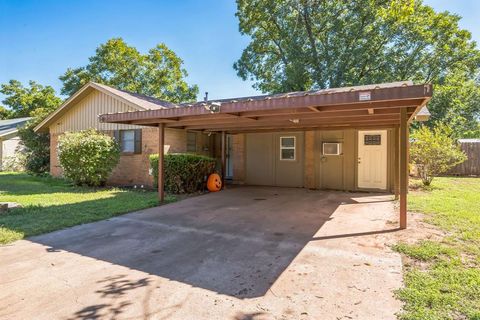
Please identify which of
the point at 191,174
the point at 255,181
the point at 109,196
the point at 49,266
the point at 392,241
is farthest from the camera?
the point at 255,181

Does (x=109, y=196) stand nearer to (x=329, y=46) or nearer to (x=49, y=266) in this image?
(x=49, y=266)

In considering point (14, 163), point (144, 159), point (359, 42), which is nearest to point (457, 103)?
point (359, 42)

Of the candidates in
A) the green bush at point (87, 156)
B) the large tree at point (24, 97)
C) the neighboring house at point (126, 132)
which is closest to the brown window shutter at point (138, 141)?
the neighboring house at point (126, 132)

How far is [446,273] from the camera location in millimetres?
3234

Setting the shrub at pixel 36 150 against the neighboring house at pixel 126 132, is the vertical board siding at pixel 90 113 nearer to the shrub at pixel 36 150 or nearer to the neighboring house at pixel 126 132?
the neighboring house at pixel 126 132

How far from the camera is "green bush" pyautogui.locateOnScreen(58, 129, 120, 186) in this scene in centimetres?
1011

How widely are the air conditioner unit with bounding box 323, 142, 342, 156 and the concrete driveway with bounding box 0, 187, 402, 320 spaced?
13.3 ft

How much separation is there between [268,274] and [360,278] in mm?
1025

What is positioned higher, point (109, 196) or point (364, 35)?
point (364, 35)

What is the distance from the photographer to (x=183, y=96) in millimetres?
27781

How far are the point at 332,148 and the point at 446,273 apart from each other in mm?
7113

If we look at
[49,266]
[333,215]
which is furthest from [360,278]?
[49,266]

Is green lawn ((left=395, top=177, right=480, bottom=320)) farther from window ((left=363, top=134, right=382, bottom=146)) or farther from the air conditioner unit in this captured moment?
the air conditioner unit

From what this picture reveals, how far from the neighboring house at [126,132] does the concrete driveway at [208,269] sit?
16.8 ft
